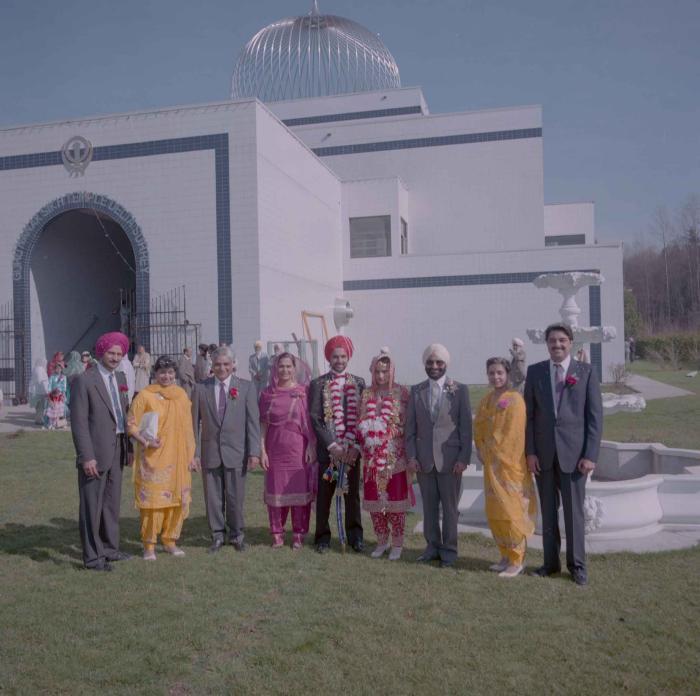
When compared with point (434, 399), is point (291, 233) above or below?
above

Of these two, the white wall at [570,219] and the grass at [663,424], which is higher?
the white wall at [570,219]

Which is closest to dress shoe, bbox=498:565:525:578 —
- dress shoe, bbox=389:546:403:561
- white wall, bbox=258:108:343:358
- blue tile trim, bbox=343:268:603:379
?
dress shoe, bbox=389:546:403:561

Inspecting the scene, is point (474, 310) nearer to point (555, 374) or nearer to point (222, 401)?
point (222, 401)

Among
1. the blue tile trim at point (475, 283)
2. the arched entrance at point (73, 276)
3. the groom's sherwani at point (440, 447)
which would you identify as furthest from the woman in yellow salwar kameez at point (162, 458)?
the blue tile trim at point (475, 283)

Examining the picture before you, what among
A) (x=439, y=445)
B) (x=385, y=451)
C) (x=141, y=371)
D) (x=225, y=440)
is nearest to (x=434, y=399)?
(x=439, y=445)

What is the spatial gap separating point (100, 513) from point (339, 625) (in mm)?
2355

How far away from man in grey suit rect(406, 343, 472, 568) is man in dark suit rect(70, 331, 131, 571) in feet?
7.72

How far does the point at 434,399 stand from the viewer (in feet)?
18.1

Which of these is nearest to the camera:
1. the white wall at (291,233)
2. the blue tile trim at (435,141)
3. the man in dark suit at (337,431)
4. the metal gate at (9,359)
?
the man in dark suit at (337,431)

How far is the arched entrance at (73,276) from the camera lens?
56.9 feet

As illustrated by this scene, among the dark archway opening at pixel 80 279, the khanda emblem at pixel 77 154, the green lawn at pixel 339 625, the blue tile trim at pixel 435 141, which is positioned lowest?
the green lawn at pixel 339 625

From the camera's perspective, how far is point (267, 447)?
615cm

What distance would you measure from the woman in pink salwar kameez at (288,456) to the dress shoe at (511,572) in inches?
68.0

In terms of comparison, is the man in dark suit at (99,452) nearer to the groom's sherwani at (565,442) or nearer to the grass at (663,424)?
the groom's sherwani at (565,442)
